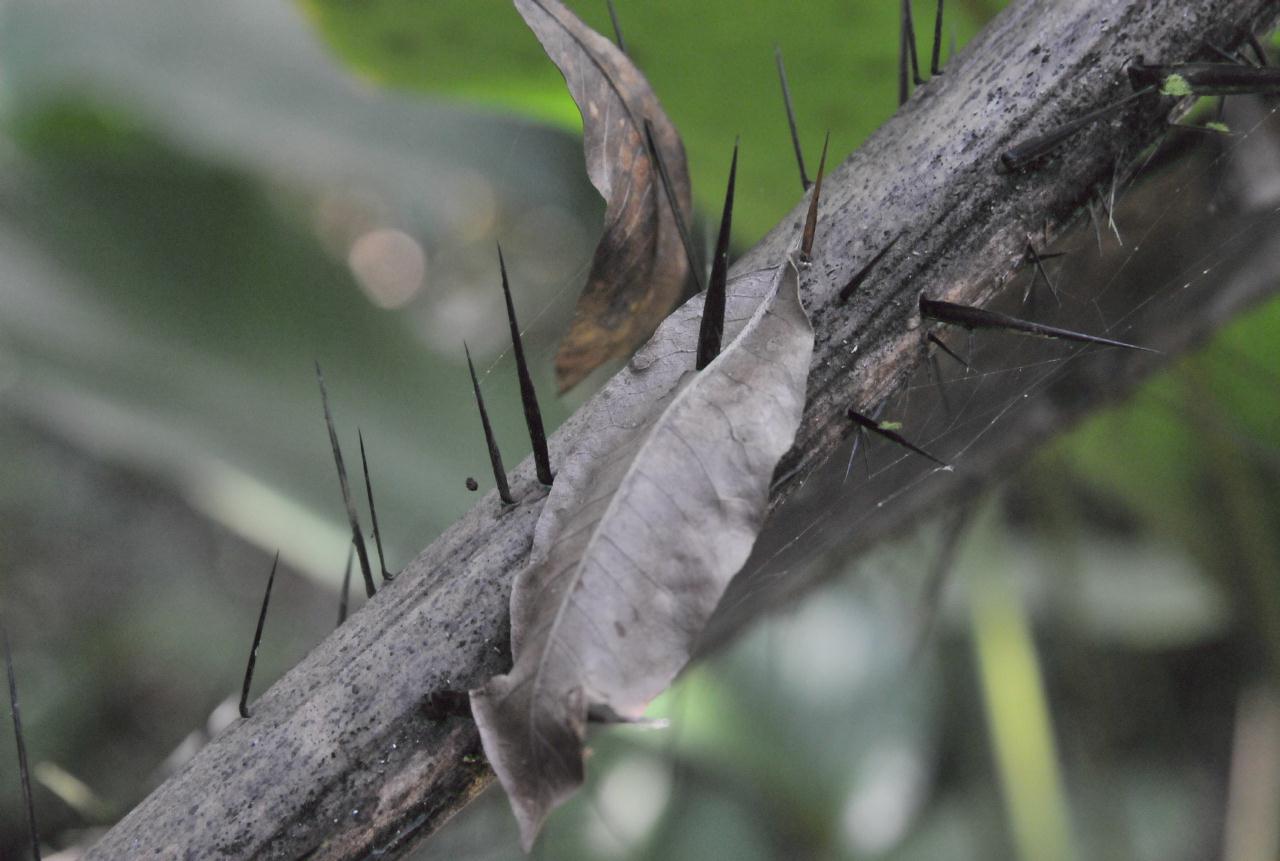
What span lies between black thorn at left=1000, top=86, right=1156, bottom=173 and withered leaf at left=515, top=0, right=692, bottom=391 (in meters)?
0.10

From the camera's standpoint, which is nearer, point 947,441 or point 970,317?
point 970,317

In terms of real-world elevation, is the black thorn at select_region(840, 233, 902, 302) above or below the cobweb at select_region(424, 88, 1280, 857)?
above

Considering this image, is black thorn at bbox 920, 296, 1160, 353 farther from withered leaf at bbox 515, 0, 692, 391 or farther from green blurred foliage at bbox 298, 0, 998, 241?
green blurred foliage at bbox 298, 0, 998, 241

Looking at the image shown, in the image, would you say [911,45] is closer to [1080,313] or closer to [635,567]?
[1080,313]

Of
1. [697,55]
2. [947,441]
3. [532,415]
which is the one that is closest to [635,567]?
[532,415]

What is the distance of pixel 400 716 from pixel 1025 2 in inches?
10.0

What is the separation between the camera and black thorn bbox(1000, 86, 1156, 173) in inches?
9.6

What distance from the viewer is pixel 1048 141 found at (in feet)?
0.81

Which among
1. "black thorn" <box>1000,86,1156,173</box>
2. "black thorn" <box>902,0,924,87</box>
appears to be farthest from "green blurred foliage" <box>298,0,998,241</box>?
"black thorn" <box>1000,86,1156,173</box>

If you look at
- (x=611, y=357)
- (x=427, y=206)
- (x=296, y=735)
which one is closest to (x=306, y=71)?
(x=427, y=206)

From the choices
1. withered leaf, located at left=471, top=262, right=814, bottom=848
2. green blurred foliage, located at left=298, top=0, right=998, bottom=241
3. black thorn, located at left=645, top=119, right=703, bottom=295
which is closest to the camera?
withered leaf, located at left=471, top=262, right=814, bottom=848

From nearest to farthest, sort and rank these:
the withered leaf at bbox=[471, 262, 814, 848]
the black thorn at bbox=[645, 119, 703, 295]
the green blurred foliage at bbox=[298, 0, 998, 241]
A: the withered leaf at bbox=[471, 262, 814, 848], the black thorn at bbox=[645, 119, 703, 295], the green blurred foliage at bbox=[298, 0, 998, 241]

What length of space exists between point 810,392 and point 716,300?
0.04 m

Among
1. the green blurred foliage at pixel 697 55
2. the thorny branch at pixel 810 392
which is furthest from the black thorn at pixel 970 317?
the green blurred foliage at pixel 697 55
